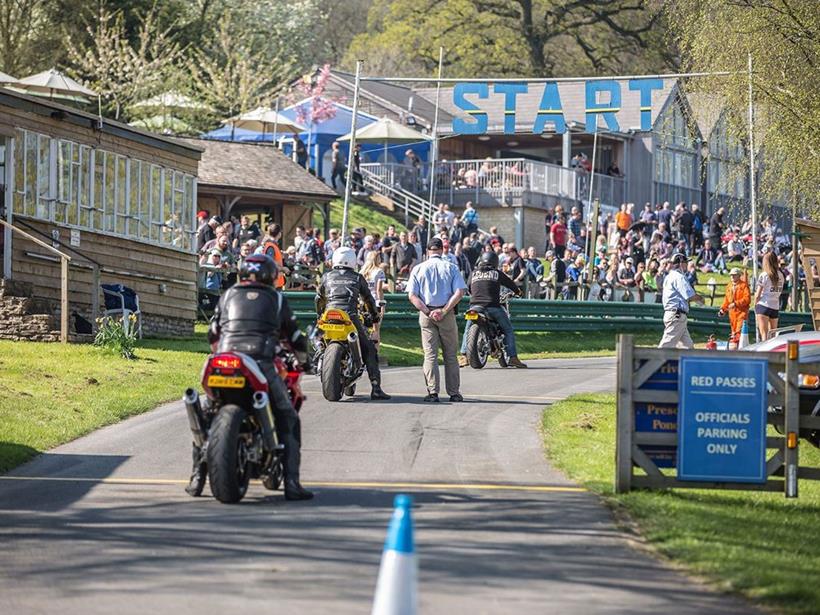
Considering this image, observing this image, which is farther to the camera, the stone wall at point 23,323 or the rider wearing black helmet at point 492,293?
the rider wearing black helmet at point 492,293

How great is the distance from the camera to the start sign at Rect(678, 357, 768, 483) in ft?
37.2

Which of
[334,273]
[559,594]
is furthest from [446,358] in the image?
[559,594]

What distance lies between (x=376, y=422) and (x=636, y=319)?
70.1 ft

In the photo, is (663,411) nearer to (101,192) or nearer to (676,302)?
(676,302)

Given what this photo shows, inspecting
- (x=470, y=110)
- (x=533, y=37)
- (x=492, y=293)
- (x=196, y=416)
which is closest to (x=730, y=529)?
(x=196, y=416)

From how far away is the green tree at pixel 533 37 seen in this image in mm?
71875

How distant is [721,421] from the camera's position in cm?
1138

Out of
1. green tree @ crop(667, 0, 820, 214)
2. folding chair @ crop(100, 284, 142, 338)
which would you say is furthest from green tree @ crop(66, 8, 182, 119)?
green tree @ crop(667, 0, 820, 214)

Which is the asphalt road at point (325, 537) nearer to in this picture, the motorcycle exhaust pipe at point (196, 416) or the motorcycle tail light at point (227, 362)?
the motorcycle exhaust pipe at point (196, 416)

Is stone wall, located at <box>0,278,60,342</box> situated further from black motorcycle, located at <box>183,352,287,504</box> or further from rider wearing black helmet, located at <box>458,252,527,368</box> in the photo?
black motorcycle, located at <box>183,352,287,504</box>

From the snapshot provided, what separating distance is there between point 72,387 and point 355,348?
3460mm

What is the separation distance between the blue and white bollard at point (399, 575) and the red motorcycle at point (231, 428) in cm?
396

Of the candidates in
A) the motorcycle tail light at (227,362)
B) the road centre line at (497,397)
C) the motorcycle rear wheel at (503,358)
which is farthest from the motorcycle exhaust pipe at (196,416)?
the motorcycle rear wheel at (503,358)

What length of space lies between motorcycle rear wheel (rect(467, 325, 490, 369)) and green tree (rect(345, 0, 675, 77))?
47089 mm
